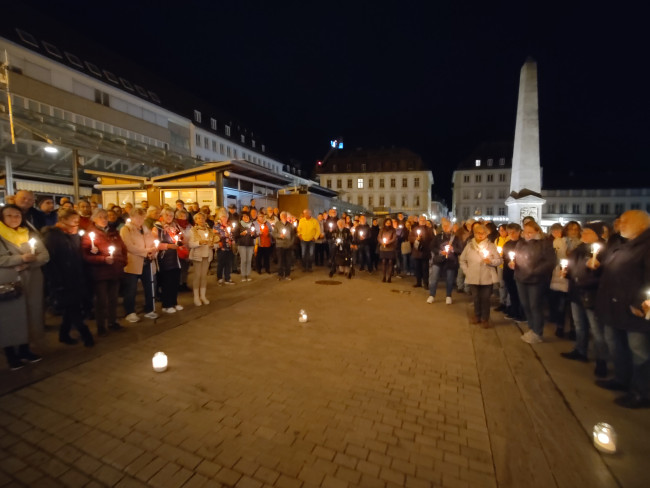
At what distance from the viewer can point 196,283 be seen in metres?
7.78

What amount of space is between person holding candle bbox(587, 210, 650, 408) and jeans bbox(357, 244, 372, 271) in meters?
8.87

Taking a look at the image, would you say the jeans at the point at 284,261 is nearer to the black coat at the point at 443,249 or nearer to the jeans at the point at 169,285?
the jeans at the point at 169,285

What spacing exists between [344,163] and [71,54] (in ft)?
152

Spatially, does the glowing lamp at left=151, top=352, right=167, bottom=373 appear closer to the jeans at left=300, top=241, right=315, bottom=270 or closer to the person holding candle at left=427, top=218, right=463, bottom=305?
the person holding candle at left=427, top=218, right=463, bottom=305

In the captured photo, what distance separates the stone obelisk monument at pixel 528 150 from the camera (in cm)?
1527

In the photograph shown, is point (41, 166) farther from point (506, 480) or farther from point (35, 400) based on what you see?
point (506, 480)

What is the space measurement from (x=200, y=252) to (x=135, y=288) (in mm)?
1521

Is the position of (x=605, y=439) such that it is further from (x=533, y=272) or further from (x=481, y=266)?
(x=481, y=266)

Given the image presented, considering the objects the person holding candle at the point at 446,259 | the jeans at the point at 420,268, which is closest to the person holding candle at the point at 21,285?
the person holding candle at the point at 446,259

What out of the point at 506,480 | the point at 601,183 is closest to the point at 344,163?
the point at 601,183

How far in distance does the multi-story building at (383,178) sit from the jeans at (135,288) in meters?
59.7

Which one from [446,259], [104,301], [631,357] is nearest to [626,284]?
[631,357]

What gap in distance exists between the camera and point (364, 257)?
533 inches

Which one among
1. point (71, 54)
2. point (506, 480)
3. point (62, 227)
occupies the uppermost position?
point (71, 54)
